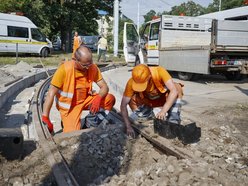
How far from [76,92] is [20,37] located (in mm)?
20108

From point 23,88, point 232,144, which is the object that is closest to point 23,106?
point 23,88

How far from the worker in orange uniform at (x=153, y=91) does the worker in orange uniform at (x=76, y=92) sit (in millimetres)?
594

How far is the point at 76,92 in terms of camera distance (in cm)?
550

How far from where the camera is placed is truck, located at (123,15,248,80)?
11.6 m

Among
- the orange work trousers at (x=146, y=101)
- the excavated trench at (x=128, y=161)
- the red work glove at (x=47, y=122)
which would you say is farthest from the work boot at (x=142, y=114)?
the red work glove at (x=47, y=122)

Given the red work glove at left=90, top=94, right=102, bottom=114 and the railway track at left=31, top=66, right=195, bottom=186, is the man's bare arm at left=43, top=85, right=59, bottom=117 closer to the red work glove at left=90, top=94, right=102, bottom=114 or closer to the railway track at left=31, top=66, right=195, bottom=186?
the railway track at left=31, top=66, right=195, bottom=186

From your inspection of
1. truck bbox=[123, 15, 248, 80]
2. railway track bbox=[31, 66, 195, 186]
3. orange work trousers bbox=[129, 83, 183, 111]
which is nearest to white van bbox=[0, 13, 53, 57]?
truck bbox=[123, 15, 248, 80]

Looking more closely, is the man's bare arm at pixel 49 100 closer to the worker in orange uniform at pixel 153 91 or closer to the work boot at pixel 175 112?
the worker in orange uniform at pixel 153 91

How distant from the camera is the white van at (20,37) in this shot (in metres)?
23.3

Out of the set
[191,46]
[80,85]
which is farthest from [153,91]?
[191,46]

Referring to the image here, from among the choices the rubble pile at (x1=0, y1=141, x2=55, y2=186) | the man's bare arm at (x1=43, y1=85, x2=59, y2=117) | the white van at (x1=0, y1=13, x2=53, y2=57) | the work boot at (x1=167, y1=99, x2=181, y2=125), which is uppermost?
the white van at (x1=0, y1=13, x2=53, y2=57)

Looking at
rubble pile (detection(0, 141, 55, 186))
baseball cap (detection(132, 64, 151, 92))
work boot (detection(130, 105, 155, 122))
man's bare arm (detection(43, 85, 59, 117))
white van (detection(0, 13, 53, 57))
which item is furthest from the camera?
white van (detection(0, 13, 53, 57))

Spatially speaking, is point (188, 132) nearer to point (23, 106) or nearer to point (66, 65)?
point (66, 65)

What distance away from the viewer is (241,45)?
12352 millimetres
